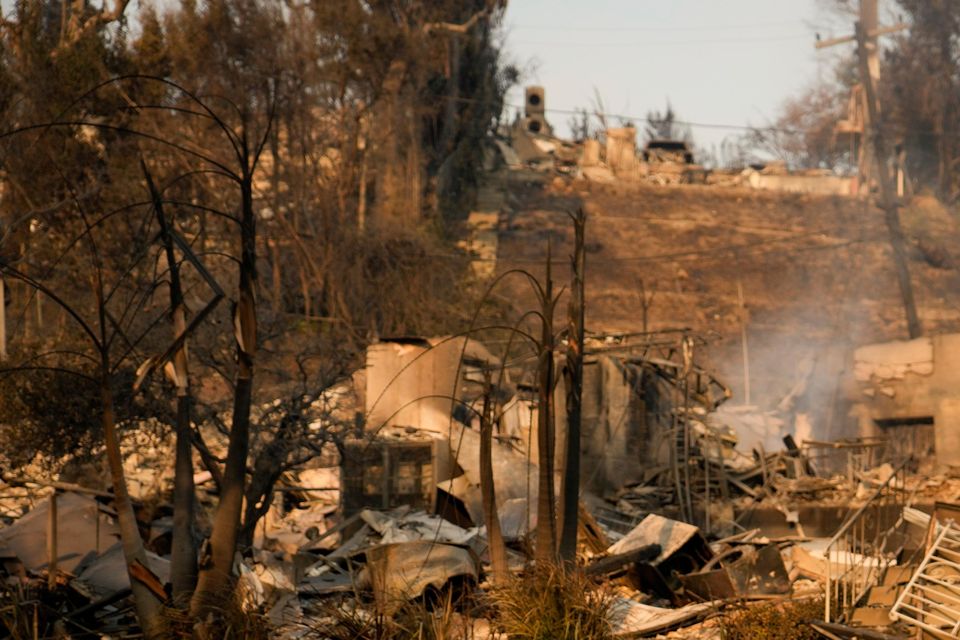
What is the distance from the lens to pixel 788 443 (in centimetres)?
2700

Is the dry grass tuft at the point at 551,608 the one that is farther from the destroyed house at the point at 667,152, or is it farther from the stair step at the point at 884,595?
the destroyed house at the point at 667,152

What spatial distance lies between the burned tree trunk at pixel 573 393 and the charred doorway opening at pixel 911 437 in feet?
51.3

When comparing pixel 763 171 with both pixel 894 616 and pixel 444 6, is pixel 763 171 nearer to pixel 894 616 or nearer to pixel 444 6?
pixel 444 6

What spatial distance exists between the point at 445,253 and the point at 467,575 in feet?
75.5

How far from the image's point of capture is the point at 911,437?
2777 centimetres

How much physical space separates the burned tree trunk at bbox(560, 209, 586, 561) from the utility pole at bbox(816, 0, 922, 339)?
69.7ft

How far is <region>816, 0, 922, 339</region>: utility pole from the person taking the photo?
106 ft

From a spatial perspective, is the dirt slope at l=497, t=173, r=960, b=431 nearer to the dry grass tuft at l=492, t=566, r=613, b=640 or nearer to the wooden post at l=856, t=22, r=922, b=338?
the wooden post at l=856, t=22, r=922, b=338

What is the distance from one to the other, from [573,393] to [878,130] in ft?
74.0

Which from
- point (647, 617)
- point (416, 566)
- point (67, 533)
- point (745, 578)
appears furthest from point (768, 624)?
point (67, 533)

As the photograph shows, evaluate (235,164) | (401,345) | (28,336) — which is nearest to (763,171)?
(235,164)

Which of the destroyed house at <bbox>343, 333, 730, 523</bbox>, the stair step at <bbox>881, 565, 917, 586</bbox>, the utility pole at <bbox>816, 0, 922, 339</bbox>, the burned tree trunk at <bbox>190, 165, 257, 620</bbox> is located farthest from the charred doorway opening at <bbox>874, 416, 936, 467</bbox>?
the burned tree trunk at <bbox>190, 165, 257, 620</bbox>

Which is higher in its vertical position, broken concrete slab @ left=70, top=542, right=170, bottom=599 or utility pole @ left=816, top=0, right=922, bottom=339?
utility pole @ left=816, top=0, right=922, bottom=339

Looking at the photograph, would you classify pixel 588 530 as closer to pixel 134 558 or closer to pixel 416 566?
pixel 416 566
